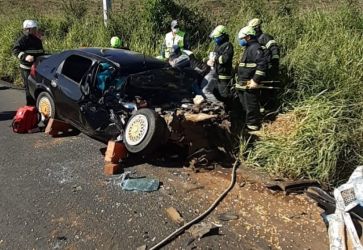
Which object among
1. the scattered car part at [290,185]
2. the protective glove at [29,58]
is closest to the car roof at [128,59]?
the protective glove at [29,58]

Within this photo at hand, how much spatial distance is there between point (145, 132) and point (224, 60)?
2210 mm

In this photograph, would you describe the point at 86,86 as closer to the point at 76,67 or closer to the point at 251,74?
the point at 76,67

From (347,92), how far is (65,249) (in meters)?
4.34

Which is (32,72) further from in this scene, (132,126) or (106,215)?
(106,215)

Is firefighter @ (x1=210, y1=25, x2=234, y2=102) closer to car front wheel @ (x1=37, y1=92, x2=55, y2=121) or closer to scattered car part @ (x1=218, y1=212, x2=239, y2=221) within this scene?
car front wheel @ (x1=37, y1=92, x2=55, y2=121)

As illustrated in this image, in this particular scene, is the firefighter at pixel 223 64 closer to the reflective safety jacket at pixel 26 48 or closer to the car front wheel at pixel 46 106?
the car front wheel at pixel 46 106

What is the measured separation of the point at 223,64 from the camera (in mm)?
7109

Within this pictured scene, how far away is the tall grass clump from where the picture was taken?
546 centimetres

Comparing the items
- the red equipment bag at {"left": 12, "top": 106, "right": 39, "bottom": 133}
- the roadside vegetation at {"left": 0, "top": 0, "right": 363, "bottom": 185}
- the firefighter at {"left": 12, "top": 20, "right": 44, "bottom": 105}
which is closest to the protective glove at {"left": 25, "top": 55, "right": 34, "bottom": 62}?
the firefighter at {"left": 12, "top": 20, "right": 44, "bottom": 105}

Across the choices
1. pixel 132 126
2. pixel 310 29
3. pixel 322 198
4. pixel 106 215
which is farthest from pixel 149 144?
pixel 310 29

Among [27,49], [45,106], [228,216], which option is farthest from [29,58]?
[228,216]

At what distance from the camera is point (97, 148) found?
645 cm

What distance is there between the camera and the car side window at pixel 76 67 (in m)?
6.71

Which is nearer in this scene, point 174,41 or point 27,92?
point 27,92
